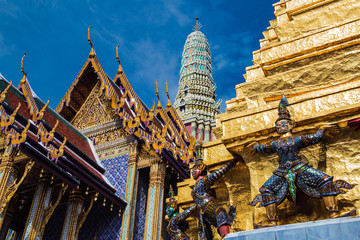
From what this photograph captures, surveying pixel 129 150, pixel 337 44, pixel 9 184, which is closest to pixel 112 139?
pixel 129 150

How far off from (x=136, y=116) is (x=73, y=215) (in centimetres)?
207

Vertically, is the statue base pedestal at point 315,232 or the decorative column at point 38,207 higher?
the decorative column at point 38,207

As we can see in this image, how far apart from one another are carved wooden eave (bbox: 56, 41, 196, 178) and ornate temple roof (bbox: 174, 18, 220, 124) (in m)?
10.1

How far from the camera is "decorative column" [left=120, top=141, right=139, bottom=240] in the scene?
6.67 meters

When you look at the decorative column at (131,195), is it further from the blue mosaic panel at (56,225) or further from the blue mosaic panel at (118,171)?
the blue mosaic panel at (56,225)

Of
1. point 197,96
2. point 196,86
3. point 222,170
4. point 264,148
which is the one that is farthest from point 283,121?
point 196,86

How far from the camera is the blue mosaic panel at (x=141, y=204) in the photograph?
22.4ft

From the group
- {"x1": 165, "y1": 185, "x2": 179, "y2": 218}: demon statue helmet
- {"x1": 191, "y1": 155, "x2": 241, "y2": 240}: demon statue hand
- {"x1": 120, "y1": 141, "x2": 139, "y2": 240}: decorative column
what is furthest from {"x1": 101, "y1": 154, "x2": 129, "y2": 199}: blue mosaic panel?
{"x1": 191, "y1": 155, "x2": 241, "y2": 240}: demon statue hand

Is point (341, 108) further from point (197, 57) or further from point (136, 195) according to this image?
point (197, 57)

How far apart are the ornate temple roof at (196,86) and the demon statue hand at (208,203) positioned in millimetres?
15416

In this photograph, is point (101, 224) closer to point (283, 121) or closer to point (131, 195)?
point (131, 195)

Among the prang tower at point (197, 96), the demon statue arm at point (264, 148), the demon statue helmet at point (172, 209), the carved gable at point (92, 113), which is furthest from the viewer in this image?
the prang tower at point (197, 96)

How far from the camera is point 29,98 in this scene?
25.8ft

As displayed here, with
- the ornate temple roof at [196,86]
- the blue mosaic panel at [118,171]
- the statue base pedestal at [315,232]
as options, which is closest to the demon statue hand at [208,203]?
the statue base pedestal at [315,232]
